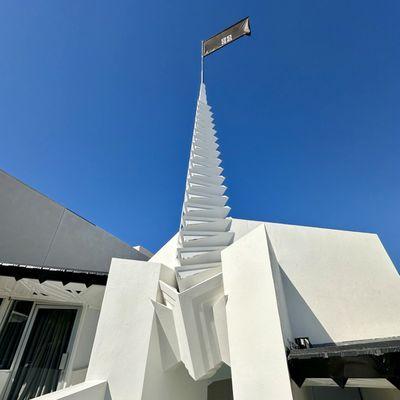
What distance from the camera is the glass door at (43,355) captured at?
577cm

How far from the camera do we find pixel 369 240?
7.71 meters

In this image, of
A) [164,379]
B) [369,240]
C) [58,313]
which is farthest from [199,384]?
[369,240]

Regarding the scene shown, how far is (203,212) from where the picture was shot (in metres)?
6.45

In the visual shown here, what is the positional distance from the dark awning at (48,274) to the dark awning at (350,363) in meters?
4.56

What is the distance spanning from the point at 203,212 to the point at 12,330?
5.65 meters

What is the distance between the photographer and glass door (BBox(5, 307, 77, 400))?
577 centimetres

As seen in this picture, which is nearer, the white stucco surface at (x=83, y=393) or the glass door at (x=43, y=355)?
the white stucco surface at (x=83, y=393)

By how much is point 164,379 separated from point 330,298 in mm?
4393

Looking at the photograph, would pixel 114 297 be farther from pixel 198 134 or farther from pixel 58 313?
pixel 198 134

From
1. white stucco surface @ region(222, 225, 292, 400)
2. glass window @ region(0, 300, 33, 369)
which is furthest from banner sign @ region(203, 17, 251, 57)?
glass window @ region(0, 300, 33, 369)

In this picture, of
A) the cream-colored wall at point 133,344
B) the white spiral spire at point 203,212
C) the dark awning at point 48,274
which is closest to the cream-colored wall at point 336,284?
the white spiral spire at point 203,212

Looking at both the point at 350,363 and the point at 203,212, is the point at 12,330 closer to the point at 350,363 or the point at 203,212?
the point at 203,212

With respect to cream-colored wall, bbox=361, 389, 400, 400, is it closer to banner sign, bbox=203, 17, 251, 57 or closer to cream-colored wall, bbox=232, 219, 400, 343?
cream-colored wall, bbox=232, 219, 400, 343

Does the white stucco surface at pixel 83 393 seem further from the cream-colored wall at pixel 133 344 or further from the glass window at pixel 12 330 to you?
the glass window at pixel 12 330
